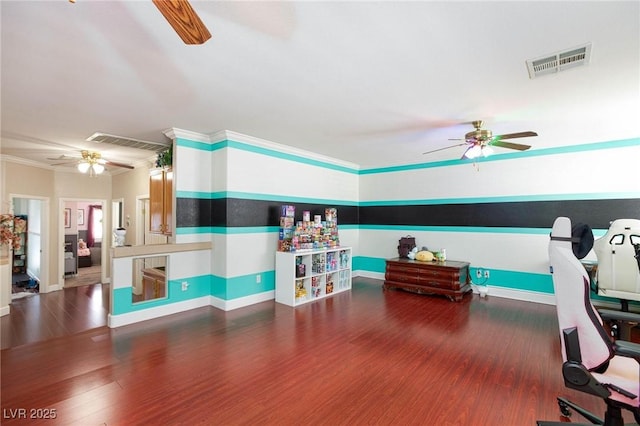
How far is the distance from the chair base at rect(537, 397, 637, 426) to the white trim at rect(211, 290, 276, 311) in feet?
12.4

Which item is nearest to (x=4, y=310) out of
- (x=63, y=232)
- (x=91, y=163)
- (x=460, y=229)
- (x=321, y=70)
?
(x=63, y=232)

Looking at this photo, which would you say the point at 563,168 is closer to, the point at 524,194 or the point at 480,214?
the point at 524,194

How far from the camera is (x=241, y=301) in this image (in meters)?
4.57

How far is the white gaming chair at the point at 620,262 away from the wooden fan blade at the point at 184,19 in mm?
4905

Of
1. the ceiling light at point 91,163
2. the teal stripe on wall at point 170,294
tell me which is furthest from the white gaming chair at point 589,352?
the ceiling light at point 91,163

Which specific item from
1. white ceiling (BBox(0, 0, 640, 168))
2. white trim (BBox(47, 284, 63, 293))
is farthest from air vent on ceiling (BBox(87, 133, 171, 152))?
white trim (BBox(47, 284, 63, 293))

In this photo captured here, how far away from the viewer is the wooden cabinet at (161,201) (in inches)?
180

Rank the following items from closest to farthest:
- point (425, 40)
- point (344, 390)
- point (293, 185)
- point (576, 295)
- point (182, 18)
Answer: point (182, 18), point (576, 295), point (425, 40), point (344, 390), point (293, 185)

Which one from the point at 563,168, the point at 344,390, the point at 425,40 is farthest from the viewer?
the point at 563,168

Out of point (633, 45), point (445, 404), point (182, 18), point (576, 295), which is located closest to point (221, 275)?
point (445, 404)

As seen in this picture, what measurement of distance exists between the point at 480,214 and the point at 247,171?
442cm

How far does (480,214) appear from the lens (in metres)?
5.55

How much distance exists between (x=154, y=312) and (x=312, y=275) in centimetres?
246

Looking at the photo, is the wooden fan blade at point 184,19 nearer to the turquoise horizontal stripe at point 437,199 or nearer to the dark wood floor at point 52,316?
the turquoise horizontal stripe at point 437,199
